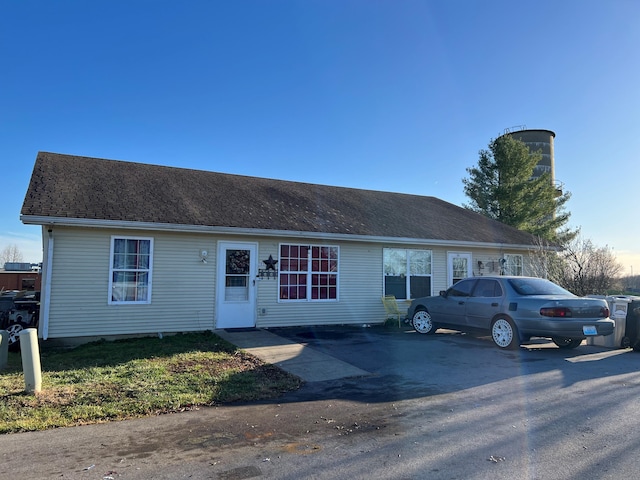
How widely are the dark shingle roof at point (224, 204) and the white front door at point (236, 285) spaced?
80 cm

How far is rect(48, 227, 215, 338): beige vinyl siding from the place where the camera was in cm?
979

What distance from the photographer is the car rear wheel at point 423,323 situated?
11.5m

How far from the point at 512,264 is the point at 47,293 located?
48.1 feet

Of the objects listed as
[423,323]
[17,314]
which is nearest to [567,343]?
[423,323]

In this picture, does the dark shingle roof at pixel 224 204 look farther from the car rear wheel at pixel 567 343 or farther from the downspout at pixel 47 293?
the car rear wheel at pixel 567 343

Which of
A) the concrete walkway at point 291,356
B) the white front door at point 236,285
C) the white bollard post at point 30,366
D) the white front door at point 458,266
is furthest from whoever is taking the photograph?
the white front door at point 458,266

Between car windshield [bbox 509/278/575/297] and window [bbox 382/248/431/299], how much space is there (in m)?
4.72

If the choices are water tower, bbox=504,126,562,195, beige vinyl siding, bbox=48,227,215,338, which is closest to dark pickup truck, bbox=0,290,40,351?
beige vinyl siding, bbox=48,227,215,338

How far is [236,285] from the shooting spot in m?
11.7

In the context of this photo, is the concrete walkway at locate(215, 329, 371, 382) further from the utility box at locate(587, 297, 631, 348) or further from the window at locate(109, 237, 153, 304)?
the utility box at locate(587, 297, 631, 348)

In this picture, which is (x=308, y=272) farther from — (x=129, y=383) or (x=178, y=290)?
(x=129, y=383)

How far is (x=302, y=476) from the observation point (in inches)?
140

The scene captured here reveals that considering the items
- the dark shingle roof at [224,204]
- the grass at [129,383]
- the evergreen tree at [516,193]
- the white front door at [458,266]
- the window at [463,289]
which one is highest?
the evergreen tree at [516,193]

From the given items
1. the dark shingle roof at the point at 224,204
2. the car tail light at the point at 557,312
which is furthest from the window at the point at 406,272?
the car tail light at the point at 557,312
